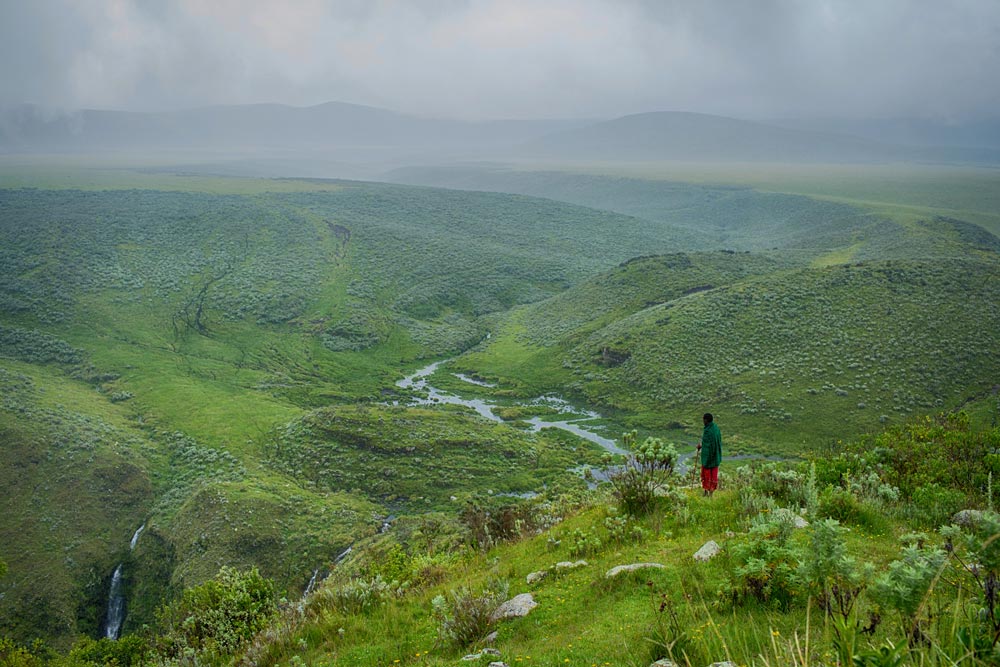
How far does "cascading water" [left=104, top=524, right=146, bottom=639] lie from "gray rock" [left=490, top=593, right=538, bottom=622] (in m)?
37.1

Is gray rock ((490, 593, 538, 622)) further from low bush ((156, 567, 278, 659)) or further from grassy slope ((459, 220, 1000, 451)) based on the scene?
grassy slope ((459, 220, 1000, 451))

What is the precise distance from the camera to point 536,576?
10484 millimetres

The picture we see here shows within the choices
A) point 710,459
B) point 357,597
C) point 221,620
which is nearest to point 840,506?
point 710,459

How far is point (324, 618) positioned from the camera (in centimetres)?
1062

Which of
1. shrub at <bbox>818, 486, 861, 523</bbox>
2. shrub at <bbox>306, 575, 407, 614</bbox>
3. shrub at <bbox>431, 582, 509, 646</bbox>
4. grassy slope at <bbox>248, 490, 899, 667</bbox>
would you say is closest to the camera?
grassy slope at <bbox>248, 490, 899, 667</bbox>

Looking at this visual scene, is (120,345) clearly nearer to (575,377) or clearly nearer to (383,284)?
(383,284)

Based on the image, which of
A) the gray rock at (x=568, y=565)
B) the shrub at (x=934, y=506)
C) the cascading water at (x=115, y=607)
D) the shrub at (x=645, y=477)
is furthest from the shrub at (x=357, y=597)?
the cascading water at (x=115, y=607)

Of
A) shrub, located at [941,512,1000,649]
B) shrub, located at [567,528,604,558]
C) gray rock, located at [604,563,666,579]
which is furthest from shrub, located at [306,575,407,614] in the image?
shrub, located at [941,512,1000,649]

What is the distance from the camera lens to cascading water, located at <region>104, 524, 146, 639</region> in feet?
116

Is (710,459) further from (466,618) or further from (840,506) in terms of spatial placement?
(466,618)

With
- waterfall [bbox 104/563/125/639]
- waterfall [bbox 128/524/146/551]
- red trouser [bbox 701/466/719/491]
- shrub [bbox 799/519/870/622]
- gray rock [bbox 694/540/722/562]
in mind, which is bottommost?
waterfall [bbox 104/563/125/639]

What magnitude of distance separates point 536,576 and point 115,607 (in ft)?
130

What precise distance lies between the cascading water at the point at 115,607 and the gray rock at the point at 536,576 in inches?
1437

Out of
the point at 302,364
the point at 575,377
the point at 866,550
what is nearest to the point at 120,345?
the point at 302,364
